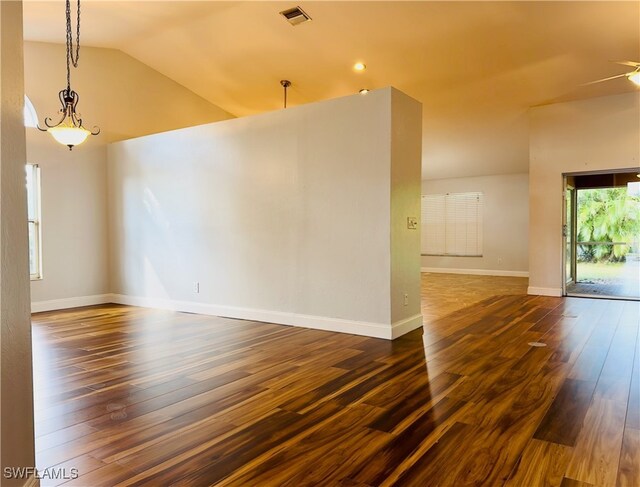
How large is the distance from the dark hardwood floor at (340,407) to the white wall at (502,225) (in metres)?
6.30

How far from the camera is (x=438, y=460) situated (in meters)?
2.02

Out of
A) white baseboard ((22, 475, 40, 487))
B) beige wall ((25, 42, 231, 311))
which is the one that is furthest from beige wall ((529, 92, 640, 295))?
white baseboard ((22, 475, 40, 487))

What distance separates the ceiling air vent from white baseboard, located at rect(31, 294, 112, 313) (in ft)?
16.8

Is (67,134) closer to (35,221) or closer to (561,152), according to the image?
(35,221)

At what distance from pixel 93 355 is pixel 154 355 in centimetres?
57

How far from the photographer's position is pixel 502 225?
10938 millimetres

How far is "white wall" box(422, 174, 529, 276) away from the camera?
10.6 meters

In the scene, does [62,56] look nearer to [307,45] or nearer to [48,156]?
[48,156]

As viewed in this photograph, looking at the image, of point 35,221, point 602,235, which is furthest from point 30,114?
point 602,235

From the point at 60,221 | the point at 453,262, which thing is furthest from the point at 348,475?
the point at 453,262

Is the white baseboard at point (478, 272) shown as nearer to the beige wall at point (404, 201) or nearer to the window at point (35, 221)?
the beige wall at point (404, 201)

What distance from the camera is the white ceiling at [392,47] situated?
498 centimetres

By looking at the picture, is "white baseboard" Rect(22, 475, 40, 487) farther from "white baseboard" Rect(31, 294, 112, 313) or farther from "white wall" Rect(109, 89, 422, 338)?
"white baseboard" Rect(31, 294, 112, 313)

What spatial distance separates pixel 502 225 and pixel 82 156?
945 centimetres
